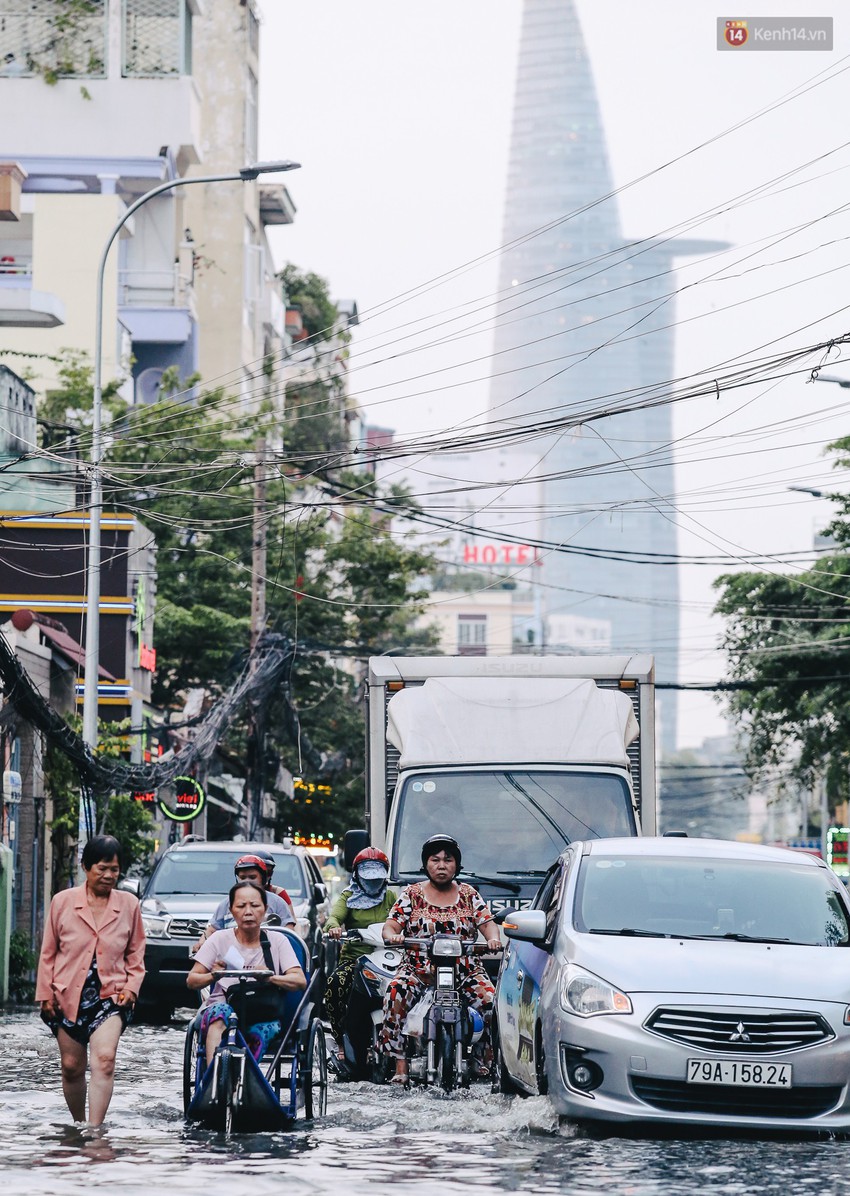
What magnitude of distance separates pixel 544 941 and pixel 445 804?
582cm

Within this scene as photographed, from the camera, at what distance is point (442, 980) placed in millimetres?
13148

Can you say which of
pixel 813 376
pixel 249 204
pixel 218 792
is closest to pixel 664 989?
pixel 813 376

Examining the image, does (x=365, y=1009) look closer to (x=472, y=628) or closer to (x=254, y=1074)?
(x=254, y=1074)

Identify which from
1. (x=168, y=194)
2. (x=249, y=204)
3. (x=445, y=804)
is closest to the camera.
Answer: (x=445, y=804)

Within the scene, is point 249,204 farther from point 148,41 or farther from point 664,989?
point 664,989

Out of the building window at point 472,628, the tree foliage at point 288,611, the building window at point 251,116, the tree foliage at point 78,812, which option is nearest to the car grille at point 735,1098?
the tree foliage at point 78,812

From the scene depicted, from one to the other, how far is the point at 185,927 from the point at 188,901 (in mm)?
551

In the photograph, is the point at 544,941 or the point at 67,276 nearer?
the point at 544,941

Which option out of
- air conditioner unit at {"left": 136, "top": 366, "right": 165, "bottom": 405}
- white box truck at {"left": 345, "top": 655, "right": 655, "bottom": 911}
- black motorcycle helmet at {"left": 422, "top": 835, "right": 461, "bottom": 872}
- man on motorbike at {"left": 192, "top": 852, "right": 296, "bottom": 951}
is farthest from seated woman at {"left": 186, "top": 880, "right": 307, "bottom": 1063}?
air conditioner unit at {"left": 136, "top": 366, "right": 165, "bottom": 405}

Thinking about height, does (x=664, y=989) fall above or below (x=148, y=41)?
below

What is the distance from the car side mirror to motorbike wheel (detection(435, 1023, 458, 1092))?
177cm

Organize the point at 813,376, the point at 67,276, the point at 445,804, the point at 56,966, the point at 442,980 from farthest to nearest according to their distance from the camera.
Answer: the point at 67,276 < the point at 813,376 < the point at 445,804 < the point at 442,980 < the point at 56,966

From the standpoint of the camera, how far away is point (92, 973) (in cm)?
1132

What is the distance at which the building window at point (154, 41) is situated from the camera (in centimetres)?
6069
